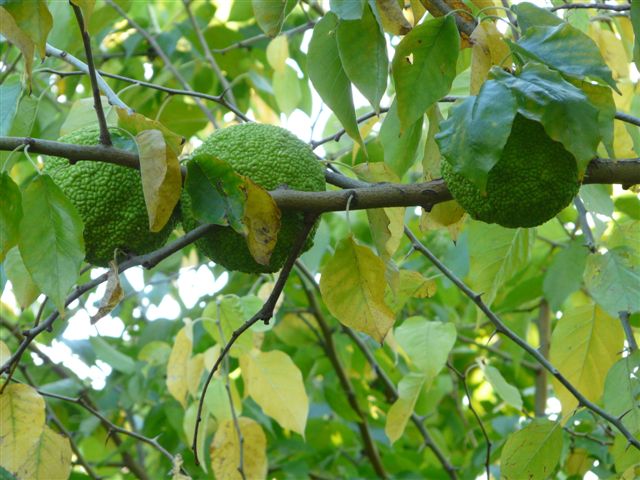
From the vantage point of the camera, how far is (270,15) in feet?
3.91

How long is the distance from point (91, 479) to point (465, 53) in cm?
122

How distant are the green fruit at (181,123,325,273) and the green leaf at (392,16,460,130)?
14cm

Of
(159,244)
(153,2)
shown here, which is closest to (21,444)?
(159,244)

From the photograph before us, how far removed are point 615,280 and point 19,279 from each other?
836 millimetres

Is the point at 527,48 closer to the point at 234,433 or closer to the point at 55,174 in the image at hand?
the point at 55,174

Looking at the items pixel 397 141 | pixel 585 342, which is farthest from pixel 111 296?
pixel 585 342

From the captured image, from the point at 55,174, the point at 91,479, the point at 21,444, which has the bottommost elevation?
the point at 91,479

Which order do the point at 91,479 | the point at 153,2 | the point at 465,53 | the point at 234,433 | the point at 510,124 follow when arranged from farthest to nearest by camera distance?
the point at 153,2, the point at 91,479, the point at 234,433, the point at 465,53, the point at 510,124

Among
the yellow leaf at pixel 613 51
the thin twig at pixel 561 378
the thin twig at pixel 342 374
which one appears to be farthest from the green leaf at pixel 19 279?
the yellow leaf at pixel 613 51

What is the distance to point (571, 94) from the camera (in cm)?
85

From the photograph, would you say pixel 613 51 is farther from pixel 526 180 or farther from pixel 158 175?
pixel 158 175

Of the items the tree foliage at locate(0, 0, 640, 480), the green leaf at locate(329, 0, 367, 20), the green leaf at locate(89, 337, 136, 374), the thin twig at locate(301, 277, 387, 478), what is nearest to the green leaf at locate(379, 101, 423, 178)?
the tree foliage at locate(0, 0, 640, 480)

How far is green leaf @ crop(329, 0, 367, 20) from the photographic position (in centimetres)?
92

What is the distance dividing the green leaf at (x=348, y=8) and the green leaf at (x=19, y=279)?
545mm
